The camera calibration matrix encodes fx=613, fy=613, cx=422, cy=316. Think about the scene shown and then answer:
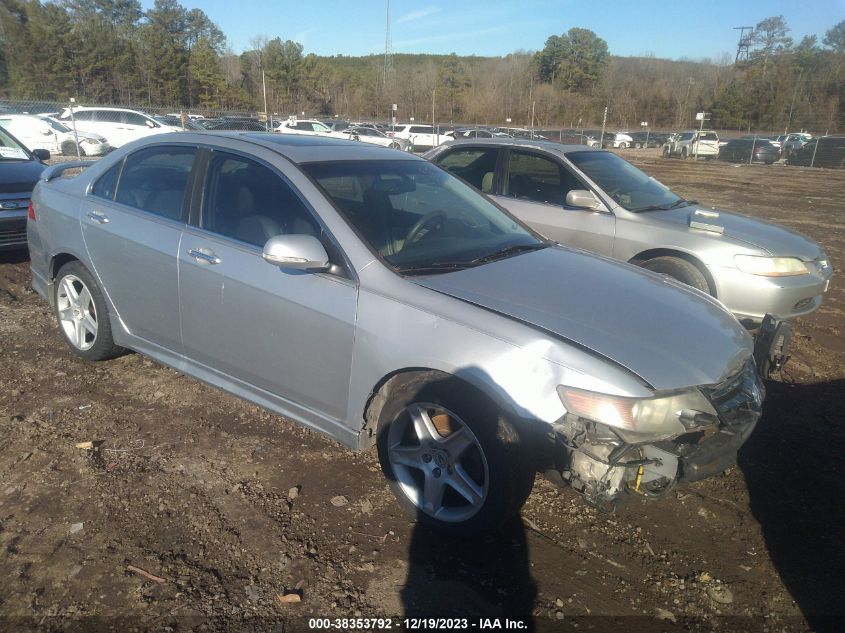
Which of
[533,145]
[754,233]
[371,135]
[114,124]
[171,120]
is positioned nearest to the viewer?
[754,233]

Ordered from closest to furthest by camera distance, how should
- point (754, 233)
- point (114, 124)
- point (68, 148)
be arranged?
point (754, 233)
point (68, 148)
point (114, 124)

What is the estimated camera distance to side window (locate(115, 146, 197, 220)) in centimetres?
372

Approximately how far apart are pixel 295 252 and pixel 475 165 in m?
4.20

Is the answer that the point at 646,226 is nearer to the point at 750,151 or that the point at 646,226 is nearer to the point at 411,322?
the point at 411,322

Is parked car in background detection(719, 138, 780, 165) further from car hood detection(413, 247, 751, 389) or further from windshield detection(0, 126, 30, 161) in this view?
car hood detection(413, 247, 751, 389)

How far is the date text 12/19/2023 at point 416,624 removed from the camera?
231cm

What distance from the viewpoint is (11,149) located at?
8.25m

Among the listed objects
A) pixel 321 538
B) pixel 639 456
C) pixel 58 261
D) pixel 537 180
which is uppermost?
pixel 537 180

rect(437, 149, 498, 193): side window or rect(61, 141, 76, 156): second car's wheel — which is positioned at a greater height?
rect(437, 149, 498, 193): side window

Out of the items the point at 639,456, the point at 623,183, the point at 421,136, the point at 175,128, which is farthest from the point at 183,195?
the point at 421,136

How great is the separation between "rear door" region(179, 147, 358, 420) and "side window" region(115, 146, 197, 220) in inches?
9.5

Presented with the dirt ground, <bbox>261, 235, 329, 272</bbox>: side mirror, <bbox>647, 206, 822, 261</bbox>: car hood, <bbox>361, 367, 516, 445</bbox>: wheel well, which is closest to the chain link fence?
<bbox>647, 206, 822, 261</bbox>: car hood

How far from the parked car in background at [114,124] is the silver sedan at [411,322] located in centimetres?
2204

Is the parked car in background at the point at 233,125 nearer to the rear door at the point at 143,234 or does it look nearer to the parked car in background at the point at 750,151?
the rear door at the point at 143,234
